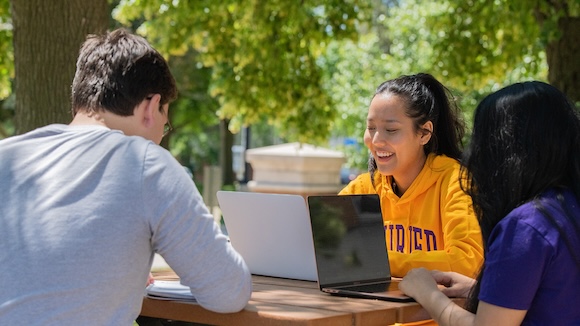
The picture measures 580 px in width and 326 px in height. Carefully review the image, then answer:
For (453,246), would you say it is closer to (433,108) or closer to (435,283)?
(435,283)

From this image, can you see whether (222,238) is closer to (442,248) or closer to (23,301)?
(23,301)

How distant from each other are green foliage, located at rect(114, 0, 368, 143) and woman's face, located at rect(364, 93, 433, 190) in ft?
23.6

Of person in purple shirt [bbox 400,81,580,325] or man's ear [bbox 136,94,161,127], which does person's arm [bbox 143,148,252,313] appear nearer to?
man's ear [bbox 136,94,161,127]

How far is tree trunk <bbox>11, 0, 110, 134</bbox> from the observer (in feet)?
20.4

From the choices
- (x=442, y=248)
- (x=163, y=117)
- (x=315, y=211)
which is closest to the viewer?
(x=163, y=117)

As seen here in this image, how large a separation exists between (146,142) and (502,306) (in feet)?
3.24

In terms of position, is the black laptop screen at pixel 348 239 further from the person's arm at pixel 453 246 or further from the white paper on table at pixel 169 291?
the white paper on table at pixel 169 291

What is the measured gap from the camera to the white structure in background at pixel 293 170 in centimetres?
1548

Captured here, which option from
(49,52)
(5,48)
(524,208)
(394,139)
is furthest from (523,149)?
(5,48)

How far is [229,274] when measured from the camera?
2.31 m

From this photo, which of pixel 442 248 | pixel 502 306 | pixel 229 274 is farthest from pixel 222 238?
pixel 442 248

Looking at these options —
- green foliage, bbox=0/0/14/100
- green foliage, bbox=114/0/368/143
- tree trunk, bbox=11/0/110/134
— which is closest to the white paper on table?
tree trunk, bbox=11/0/110/134

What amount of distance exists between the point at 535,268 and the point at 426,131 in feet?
4.89

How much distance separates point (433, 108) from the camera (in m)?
3.72
